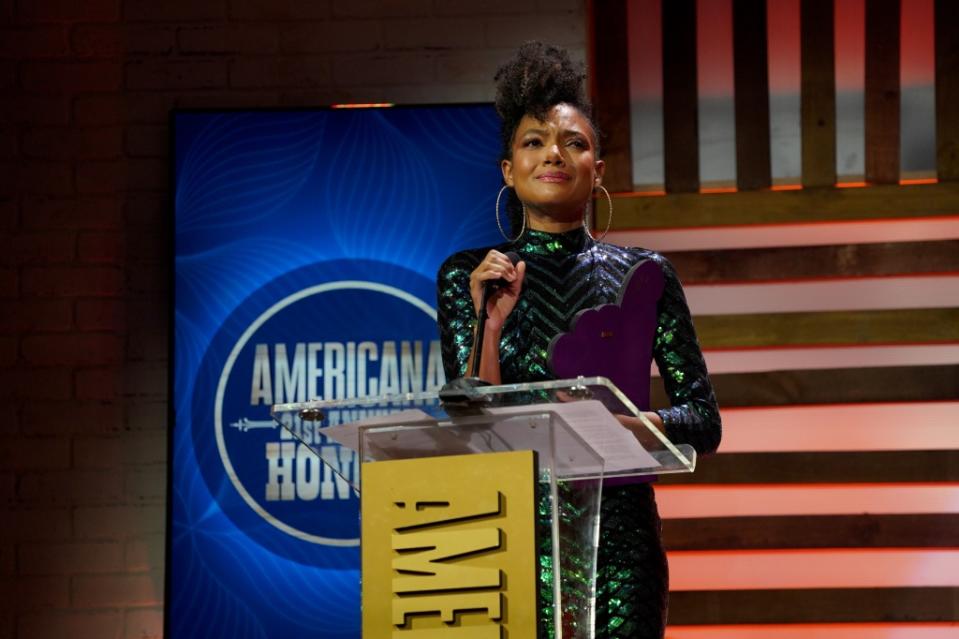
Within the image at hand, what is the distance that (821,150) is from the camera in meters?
4.03

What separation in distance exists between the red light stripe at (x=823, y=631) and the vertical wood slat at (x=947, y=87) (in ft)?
4.29

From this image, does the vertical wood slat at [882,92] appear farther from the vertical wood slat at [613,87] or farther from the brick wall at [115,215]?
the brick wall at [115,215]

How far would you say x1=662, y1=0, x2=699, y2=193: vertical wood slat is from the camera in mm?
4062

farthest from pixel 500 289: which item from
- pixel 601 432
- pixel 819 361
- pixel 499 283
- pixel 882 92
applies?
pixel 882 92

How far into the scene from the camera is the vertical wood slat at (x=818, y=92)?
4.02 meters

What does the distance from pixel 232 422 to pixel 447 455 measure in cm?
234

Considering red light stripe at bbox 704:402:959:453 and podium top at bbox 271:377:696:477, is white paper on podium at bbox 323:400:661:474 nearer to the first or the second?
podium top at bbox 271:377:696:477

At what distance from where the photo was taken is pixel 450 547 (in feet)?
5.22

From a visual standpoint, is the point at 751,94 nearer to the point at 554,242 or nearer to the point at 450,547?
the point at 554,242

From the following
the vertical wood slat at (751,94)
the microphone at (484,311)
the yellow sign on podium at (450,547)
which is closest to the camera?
the yellow sign on podium at (450,547)

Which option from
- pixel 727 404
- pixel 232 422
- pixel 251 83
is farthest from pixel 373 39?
pixel 727 404

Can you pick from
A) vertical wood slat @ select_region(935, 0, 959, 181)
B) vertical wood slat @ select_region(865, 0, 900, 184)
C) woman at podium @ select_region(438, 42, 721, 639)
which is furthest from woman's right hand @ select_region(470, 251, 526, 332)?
vertical wood slat @ select_region(935, 0, 959, 181)

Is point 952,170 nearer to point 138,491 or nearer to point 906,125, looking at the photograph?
point 906,125

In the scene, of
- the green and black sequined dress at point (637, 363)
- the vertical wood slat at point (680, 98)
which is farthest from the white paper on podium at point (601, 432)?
the vertical wood slat at point (680, 98)
